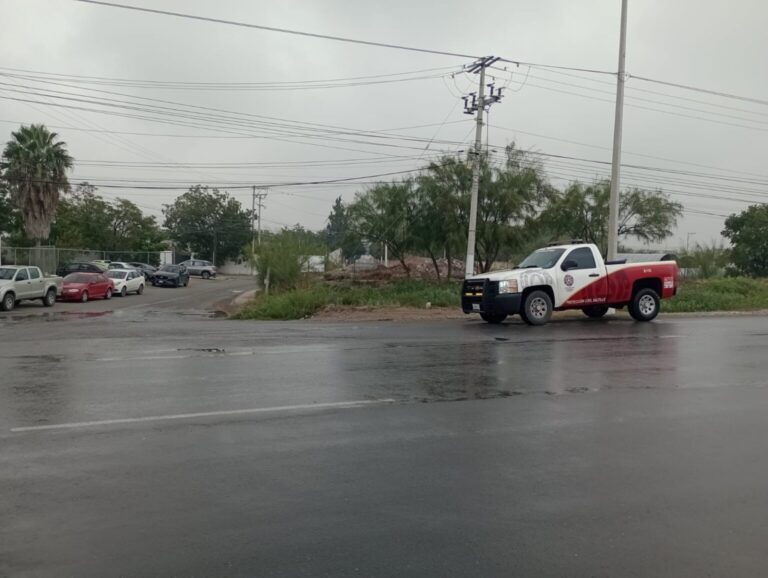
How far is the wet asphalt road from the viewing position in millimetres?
4195

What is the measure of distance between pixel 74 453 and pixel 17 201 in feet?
147

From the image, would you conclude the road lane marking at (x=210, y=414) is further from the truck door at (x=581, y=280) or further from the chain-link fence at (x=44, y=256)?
the chain-link fence at (x=44, y=256)

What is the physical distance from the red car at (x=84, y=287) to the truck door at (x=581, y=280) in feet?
78.7

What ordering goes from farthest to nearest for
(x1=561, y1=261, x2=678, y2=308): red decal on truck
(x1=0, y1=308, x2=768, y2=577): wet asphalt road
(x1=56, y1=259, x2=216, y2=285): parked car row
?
(x1=56, y1=259, x2=216, y2=285): parked car row < (x1=561, y1=261, x2=678, y2=308): red decal on truck < (x1=0, y1=308, x2=768, y2=577): wet asphalt road

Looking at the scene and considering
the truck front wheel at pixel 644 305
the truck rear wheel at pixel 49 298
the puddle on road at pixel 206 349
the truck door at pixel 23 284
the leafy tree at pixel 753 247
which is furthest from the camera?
the leafy tree at pixel 753 247

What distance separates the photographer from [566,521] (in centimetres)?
470

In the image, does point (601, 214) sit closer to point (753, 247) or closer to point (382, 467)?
point (753, 247)

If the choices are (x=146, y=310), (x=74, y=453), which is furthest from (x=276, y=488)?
(x=146, y=310)

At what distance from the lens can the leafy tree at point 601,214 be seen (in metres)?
39.2

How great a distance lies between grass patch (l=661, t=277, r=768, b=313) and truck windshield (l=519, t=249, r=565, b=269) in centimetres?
768

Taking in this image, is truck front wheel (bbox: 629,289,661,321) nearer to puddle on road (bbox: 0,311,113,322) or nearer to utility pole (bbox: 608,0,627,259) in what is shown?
utility pole (bbox: 608,0,627,259)

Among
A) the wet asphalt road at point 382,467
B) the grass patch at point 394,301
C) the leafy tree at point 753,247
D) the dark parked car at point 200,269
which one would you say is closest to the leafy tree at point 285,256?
the grass patch at point 394,301

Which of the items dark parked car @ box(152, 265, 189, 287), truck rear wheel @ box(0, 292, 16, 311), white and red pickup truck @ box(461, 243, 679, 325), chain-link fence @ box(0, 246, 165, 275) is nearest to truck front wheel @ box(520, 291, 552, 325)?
white and red pickup truck @ box(461, 243, 679, 325)

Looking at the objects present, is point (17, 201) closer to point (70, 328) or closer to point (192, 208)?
point (70, 328)
